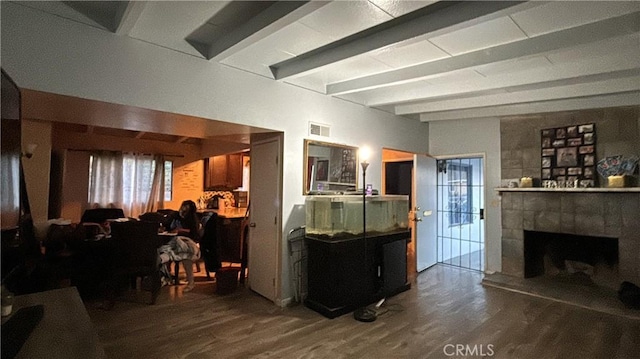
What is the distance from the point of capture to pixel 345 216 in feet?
11.8

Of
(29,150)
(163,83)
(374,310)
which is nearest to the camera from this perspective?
(163,83)

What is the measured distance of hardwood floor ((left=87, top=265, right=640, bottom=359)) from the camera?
2.60m

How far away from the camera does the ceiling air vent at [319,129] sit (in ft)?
12.5

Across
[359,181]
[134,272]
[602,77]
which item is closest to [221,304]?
[134,272]

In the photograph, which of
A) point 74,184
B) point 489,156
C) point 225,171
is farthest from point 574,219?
point 74,184

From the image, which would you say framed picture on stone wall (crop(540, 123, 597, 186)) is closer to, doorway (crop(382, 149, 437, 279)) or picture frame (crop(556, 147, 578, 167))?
picture frame (crop(556, 147, 578, 167))

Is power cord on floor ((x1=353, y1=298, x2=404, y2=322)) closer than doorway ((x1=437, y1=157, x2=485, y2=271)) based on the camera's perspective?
Yes

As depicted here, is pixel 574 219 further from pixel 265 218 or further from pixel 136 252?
pixel 136 252

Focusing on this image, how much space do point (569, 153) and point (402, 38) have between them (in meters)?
3.36

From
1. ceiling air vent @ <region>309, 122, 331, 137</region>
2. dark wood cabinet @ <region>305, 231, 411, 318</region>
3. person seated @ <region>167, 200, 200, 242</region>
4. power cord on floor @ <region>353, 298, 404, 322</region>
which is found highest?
ceiling air vent @ <region>309, 122, 331, 137</region>

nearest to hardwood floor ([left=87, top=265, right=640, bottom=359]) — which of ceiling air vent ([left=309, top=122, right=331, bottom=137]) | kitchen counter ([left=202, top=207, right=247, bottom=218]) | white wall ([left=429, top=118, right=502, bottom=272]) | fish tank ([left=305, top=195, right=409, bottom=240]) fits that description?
fish tank ([left=305, top=195, right=409, bottom=240])

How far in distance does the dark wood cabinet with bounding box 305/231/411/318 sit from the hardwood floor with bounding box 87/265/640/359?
14 centimetres

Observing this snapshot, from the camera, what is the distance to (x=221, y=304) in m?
3.60

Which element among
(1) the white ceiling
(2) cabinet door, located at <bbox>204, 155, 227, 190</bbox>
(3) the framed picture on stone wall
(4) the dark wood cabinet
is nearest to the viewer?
(1) the white ceiling
